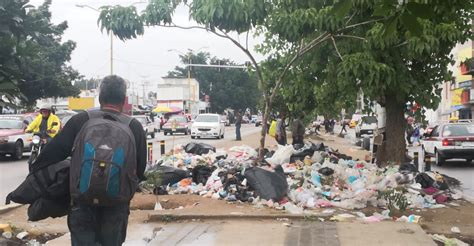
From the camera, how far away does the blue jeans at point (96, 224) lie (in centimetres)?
350

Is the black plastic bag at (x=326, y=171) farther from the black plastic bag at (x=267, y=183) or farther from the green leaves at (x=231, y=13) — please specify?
the green leaves at (x=231, y=13)

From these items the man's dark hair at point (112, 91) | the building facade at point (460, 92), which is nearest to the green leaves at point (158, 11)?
the man's dark hair at point (112, 91)

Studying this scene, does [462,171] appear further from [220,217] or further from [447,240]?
[220,217]

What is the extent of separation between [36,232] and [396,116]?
27.4 ft

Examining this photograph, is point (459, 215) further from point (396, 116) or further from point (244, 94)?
point (244, 94)

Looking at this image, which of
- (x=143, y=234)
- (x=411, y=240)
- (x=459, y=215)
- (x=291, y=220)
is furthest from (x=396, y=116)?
(x=143, y=234)

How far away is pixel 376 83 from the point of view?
1015 centimetres

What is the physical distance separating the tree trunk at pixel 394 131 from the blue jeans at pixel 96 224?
997cm

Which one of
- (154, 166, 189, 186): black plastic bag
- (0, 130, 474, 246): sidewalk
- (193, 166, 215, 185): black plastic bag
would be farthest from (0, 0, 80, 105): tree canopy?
(193, 166, 215, 185): black plastic bag

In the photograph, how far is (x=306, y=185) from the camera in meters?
9.82

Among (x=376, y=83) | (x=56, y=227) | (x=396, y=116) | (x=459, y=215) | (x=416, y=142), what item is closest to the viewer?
(x=56, y=227)

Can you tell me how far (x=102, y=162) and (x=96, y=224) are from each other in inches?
21.3

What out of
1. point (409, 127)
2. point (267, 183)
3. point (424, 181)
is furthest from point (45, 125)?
point (409, 127)

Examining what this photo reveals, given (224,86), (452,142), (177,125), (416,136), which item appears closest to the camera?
(452,142)
